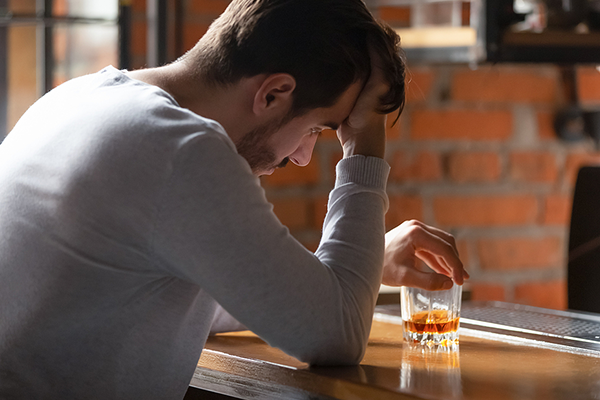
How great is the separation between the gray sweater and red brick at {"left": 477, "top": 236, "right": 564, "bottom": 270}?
1343 mm

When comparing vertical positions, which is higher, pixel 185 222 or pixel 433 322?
Answer: pixel 185 222

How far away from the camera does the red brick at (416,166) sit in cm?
194

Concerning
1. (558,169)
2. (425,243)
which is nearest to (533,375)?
(425,243)

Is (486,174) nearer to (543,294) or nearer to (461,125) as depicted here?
(461,125)

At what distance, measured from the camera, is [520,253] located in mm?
2113

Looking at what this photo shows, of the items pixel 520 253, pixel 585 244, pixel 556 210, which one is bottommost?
pixel 520 253

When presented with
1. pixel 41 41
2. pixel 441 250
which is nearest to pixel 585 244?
pixel 441 250

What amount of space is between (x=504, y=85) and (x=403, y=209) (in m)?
0.46

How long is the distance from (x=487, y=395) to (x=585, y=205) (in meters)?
1.08

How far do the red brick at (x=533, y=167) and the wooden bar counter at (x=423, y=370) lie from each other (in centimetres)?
121

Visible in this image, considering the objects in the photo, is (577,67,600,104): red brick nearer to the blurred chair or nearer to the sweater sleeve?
the blurred chair

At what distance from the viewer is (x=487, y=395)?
0.64 meters

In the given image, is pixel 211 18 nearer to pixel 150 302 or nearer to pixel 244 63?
pixel 244 63

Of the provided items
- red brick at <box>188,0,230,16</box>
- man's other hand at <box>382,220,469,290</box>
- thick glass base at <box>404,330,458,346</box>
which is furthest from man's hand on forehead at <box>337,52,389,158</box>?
red brick at <box>188,0,230,16</box>
